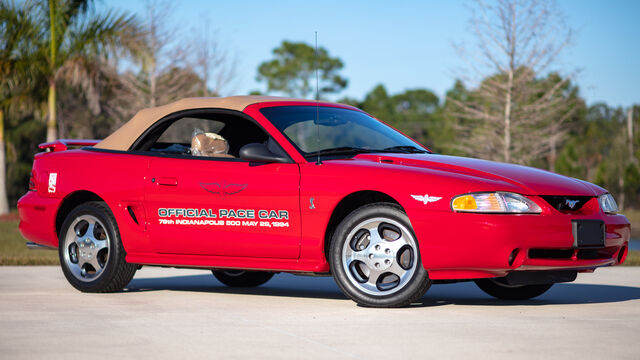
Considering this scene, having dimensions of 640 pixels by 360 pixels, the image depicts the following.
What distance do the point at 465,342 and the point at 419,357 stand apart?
528mm

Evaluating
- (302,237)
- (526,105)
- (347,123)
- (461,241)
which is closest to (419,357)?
(461,241)

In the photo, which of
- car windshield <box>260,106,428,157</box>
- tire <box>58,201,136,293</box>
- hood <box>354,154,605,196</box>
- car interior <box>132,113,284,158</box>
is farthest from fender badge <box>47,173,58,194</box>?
hood <box>354,154,605,196</box>

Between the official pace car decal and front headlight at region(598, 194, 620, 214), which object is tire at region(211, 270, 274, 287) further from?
front headlight at region(598, 194, 620, 214)

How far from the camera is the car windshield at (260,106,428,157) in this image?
23.3 feet

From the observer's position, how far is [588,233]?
6375 mm

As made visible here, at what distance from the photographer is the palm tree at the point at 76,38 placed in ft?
77.8

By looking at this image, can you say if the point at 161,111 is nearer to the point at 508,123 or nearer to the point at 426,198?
the point at 426,198

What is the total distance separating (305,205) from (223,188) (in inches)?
27.8

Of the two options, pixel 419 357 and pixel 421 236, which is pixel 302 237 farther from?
pixel 419 357

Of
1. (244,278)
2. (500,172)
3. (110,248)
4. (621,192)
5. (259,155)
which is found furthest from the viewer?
(621,192)

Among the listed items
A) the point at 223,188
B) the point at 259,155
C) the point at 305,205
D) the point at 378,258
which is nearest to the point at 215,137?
the point at 223,188

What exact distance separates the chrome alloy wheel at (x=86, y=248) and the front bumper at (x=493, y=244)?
9.41ft

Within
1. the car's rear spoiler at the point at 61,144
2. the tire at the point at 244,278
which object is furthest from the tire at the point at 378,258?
the car's rear spoiler at the point at 61,144

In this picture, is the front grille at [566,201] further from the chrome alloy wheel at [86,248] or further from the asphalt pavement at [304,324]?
the chrome alloy wheel at [86,248]
